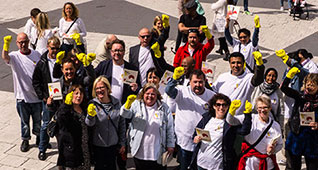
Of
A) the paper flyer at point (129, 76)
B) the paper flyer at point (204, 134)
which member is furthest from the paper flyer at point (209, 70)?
the paper flyer at point (204, 134)

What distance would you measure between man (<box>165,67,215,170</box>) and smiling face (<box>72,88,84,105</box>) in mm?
1165

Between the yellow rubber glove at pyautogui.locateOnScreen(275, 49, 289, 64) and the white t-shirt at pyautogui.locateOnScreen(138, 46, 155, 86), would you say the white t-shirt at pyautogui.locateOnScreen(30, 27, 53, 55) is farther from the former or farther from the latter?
the yellow rubber glove at pyautogui.locateOnScreen(275, 49, 289, 64)

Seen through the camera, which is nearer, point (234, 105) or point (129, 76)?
point (234, 105)

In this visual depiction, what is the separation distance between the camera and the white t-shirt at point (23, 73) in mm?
8352

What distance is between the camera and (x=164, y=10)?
57.1 ft

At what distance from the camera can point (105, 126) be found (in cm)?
682

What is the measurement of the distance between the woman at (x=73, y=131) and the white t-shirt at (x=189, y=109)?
133cm

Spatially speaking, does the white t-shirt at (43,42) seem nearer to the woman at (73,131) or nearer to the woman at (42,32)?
the woman at (42,32)

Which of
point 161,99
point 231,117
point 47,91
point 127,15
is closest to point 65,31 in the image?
point 47,91

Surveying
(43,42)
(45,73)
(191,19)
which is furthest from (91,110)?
(191,19)

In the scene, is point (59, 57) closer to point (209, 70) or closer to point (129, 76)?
point (129, 76)

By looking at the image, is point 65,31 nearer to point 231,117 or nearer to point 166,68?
point 166,68

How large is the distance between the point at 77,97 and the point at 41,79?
1.57m

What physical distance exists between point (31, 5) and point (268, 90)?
42.0ft
